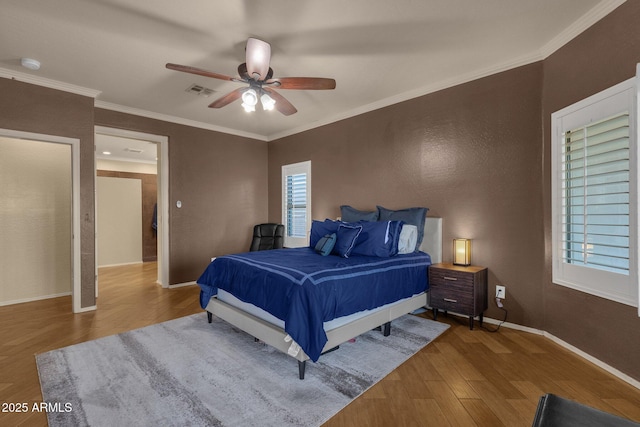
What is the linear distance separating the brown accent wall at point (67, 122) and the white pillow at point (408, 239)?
397cm

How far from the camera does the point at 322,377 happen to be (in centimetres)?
229

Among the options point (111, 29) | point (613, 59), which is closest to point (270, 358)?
point (111, 29)

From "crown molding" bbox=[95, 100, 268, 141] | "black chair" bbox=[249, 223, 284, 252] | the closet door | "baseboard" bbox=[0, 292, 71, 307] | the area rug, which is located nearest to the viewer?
the area rug

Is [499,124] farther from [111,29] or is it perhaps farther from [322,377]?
[111,29]

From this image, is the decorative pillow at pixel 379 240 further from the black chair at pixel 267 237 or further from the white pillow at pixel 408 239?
the black chair at pixel 267 237

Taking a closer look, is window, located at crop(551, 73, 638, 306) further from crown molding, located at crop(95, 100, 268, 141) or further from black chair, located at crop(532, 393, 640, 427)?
crown molding, located at crop(95, 100, 268, 141)

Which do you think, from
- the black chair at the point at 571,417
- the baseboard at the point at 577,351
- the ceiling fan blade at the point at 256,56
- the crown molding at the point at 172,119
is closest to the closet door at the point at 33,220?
the crown molding at the point at 172,119

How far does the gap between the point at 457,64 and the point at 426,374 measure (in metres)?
3.10

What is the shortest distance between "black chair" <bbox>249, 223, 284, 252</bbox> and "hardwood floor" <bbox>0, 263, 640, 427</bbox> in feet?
6.09

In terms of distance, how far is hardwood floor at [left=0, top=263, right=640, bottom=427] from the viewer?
1.88m

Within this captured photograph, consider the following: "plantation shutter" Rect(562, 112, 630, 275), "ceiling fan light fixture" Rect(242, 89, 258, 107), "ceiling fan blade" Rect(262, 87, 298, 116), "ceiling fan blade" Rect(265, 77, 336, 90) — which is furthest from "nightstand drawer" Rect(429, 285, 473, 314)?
"ceiling fan light fixture" Rect(242, 89, 258, 107)

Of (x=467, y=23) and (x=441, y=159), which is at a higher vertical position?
(x=467, y=23)

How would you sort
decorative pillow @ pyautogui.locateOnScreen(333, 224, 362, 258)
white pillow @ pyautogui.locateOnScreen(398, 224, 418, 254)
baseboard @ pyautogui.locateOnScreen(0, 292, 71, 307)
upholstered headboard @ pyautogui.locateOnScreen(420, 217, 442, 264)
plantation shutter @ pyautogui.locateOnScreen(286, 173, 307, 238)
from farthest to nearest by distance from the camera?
Answer: plantation shutter @ pyautogui.locateOnScreen(286, 173, 307, 238)
baseboard @ pyautogui.locateOnScreen(0, 292, 71, 307)
upholstered headboard @ pyautogui.locateOnScreen(420, 217, 442, 264)
white pillow @ pyautogui.locateOnScreen(398, 224, 418, 254)
decorative pillow @ pyautogui.locateOnScreen(333, 224, 362, 258)

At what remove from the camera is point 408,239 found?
3666mm
